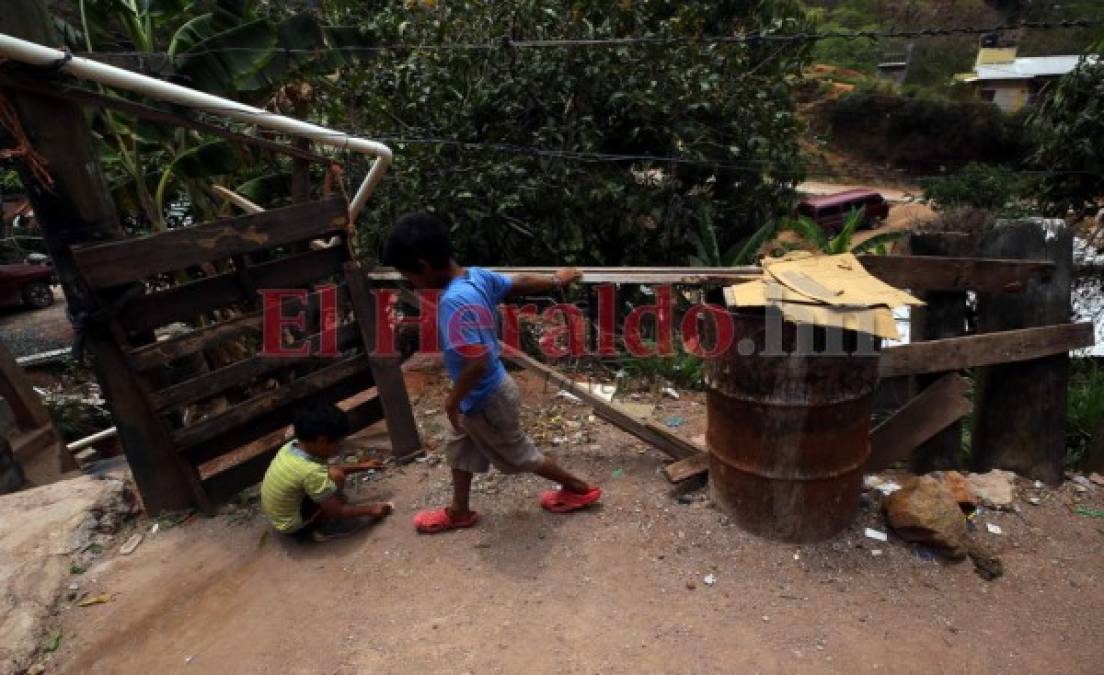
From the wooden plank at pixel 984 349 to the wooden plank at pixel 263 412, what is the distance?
9.46 feet

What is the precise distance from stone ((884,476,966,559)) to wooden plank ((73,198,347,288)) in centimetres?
317

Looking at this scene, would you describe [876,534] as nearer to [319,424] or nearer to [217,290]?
[319,424]

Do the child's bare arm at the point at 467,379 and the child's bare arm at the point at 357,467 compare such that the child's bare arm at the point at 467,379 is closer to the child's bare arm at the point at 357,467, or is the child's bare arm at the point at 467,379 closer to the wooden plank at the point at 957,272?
the child's bare arm at the point at 357,467

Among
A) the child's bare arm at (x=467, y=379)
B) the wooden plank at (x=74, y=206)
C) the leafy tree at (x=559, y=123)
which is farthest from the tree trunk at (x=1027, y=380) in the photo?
the wooden plank at (x=74, y=206)

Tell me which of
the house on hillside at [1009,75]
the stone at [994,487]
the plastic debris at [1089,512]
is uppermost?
the house on hillside at [1009,75]

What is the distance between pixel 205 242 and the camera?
10.5 ft

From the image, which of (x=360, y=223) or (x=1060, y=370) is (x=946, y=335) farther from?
(x=360, y=223)

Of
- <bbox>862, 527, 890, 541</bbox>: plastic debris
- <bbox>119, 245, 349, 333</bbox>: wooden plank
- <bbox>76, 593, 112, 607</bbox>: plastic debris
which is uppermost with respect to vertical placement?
<bbox>119, 245, 349, 333</bbox>: wooden plank

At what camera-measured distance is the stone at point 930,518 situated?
A: 277cm

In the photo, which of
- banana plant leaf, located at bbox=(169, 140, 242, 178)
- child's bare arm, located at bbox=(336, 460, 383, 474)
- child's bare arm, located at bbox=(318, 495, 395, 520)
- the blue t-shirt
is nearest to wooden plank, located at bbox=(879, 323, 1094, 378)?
the blue t-shirt

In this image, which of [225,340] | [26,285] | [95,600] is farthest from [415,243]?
[26,285]

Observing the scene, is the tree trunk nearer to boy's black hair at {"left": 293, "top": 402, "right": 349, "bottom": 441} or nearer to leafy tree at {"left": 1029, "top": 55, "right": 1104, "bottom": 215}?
leafy tree at {"left": 1029, "top": 55, "right": 1104, "bottom": 215}

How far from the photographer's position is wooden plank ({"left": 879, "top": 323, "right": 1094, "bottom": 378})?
308 cm

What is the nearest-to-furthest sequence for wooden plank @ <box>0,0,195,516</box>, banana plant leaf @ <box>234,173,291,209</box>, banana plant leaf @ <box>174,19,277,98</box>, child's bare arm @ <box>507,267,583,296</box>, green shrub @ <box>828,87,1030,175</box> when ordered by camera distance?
wooden plank @ <box>0,0,195,516</box>
child's bare arm @ <box>507,267,583,296</box>
banana plant leaf @ <box>174,19,277,98</box>
banana plant leaf @ <box>234,173,291,209</box>
green shrub @ <box>828,87,1030,175</box>
